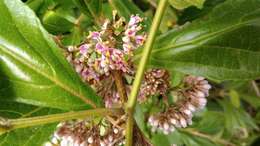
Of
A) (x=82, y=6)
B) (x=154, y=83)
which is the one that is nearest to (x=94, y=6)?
(x=82, y=6)

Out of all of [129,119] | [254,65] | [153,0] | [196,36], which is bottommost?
[129,119]

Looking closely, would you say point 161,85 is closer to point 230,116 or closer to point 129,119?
point 129,119

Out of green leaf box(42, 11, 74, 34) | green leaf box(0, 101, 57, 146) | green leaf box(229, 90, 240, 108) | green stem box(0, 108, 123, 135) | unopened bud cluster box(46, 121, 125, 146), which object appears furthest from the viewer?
green leaf box(229, 90, 240, 108)

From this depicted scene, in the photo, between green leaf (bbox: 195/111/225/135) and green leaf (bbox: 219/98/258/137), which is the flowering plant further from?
green leaf (bbox: 219/98/258/137)

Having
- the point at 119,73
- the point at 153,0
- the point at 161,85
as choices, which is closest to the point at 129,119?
the point at 119,73

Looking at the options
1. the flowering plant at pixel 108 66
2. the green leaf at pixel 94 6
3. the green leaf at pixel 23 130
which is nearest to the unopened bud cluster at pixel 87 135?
the flowering plant at pixel 108 66

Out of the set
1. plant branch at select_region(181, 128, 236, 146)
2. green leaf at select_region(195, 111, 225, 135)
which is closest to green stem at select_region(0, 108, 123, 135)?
plant branch at select_region(181, 128, 236, 146)

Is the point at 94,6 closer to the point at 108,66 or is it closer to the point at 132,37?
the point at 132,37

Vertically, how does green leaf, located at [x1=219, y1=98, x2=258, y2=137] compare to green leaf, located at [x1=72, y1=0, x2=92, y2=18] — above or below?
below
